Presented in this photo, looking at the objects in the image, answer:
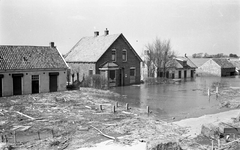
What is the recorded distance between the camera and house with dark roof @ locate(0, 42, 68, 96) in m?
23.9

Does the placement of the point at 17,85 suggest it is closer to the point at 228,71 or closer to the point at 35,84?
the point at 35,84

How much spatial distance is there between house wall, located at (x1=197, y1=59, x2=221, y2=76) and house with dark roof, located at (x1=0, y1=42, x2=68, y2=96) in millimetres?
42409

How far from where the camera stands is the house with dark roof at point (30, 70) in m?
23.9

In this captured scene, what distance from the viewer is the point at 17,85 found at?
2438 centimetres

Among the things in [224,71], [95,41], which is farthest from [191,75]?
[95,41]

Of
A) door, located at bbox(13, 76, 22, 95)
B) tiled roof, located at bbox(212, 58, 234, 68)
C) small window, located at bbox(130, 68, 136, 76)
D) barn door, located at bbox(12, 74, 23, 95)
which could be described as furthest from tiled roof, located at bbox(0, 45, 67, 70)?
tiled roof, located at bbox(212, 58, 234, 68)

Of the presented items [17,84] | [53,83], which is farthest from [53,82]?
[17,84]

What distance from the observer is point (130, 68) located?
122 ft

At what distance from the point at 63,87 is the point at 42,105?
8561 mm

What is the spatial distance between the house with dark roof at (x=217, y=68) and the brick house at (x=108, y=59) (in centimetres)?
2883

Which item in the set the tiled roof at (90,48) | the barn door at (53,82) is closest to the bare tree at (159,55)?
the tiled roof at (90,48)

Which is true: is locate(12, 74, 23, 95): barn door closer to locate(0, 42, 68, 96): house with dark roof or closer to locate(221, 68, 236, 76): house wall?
locate(0, 42, 68, 96): house with dark roof

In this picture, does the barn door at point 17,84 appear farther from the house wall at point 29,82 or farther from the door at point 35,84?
the door at point 35,84

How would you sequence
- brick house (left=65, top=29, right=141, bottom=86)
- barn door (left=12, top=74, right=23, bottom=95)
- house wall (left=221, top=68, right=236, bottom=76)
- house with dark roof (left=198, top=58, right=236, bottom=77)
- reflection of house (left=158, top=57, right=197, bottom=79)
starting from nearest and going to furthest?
1. barn door (left=12, top=74, right=23, bottom=95)
2. brick house (left=65, top=29, right=141, bottom=86)
3. reflection of house (left=158, top=57, right=197, bottom=79)
4. house with dark roof (left=198, top=58, right=236, bottom=77)
5. house wall (left=221, top=68, right=236, bottom=76)
